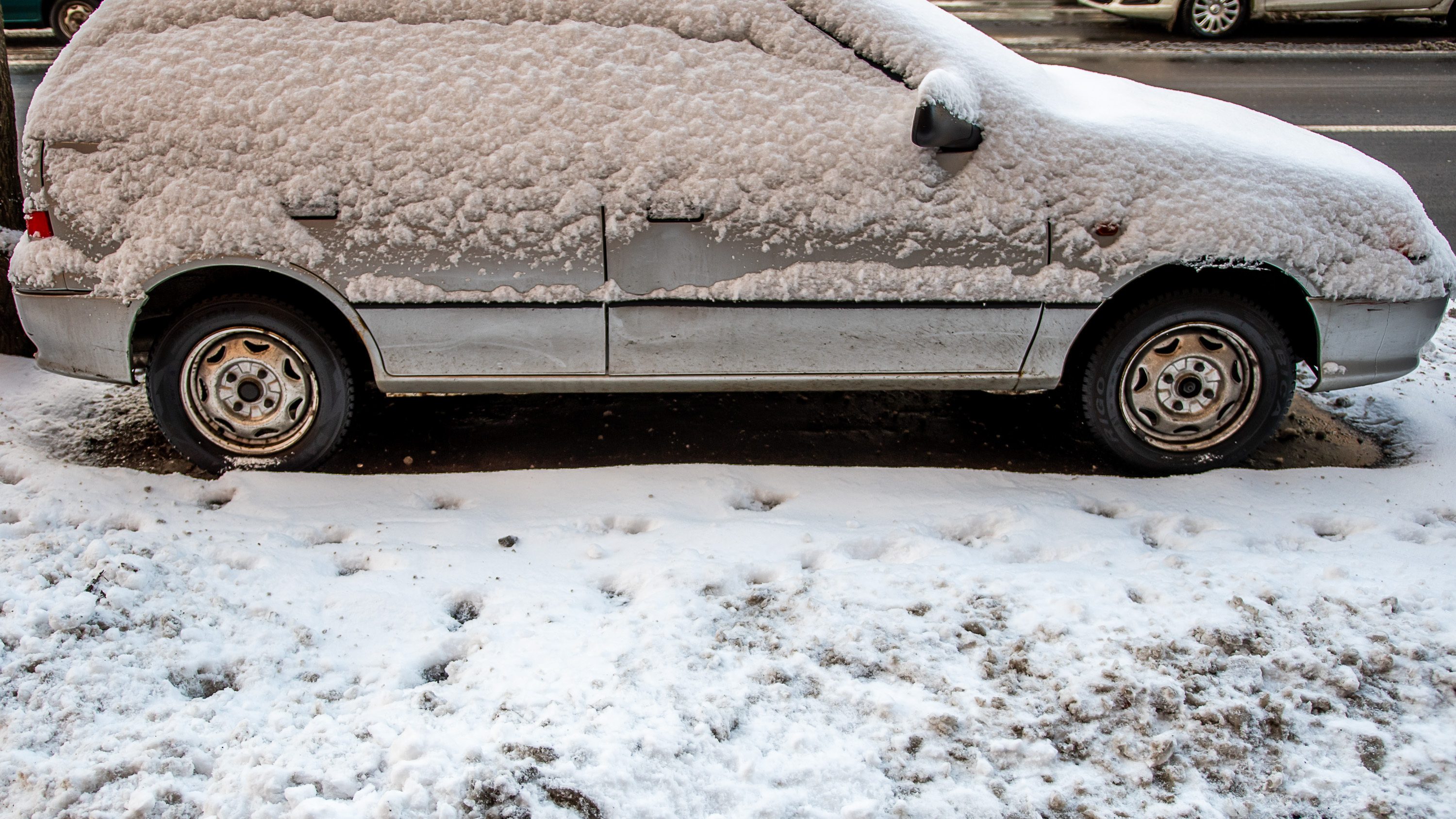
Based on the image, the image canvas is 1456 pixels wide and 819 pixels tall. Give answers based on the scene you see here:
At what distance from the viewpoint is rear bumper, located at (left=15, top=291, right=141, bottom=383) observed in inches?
147

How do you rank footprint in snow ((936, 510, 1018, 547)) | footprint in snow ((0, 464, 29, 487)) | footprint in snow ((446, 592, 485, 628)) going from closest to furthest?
footprint in snow ((446, 592, 485, 628)) → footprint in snow ((936, 510, 1018, 547)) → footprint in snow ((0, 464, 29, 487))

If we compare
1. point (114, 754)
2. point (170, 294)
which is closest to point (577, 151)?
point (170, 294)

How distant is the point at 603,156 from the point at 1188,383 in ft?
7.57

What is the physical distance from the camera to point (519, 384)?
3879mm

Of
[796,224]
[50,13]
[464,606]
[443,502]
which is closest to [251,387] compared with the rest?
[443,502]

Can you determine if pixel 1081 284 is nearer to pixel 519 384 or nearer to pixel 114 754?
pixel 519 384

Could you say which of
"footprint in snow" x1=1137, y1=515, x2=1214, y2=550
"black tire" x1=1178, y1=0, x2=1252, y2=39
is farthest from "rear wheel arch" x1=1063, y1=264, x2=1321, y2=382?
"black tire" x1=1178, y1=0, x2=1252, y2=39

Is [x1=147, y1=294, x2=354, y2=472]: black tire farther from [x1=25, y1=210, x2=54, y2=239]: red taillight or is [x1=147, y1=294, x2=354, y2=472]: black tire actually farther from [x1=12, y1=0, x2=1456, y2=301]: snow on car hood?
[x1=25, y1=210, x2=54, y2=239]: red taillight

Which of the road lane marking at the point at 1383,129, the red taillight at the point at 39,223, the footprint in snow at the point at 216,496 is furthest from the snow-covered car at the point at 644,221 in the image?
the road lane marking at the point at 1383,129

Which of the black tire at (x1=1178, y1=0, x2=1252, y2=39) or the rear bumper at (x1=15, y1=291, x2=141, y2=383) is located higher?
the black tire at (x1=1178, y1=0, x2=1252, y2=39)

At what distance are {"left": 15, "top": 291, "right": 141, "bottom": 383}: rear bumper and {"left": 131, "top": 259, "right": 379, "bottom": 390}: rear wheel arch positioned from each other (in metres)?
0.04

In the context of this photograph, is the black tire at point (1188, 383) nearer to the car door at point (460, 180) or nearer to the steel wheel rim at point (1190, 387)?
the steel wheel rim at point (1190, 387)

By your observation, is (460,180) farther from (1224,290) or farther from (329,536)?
(1224,290)

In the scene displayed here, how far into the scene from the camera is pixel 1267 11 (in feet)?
39.4
